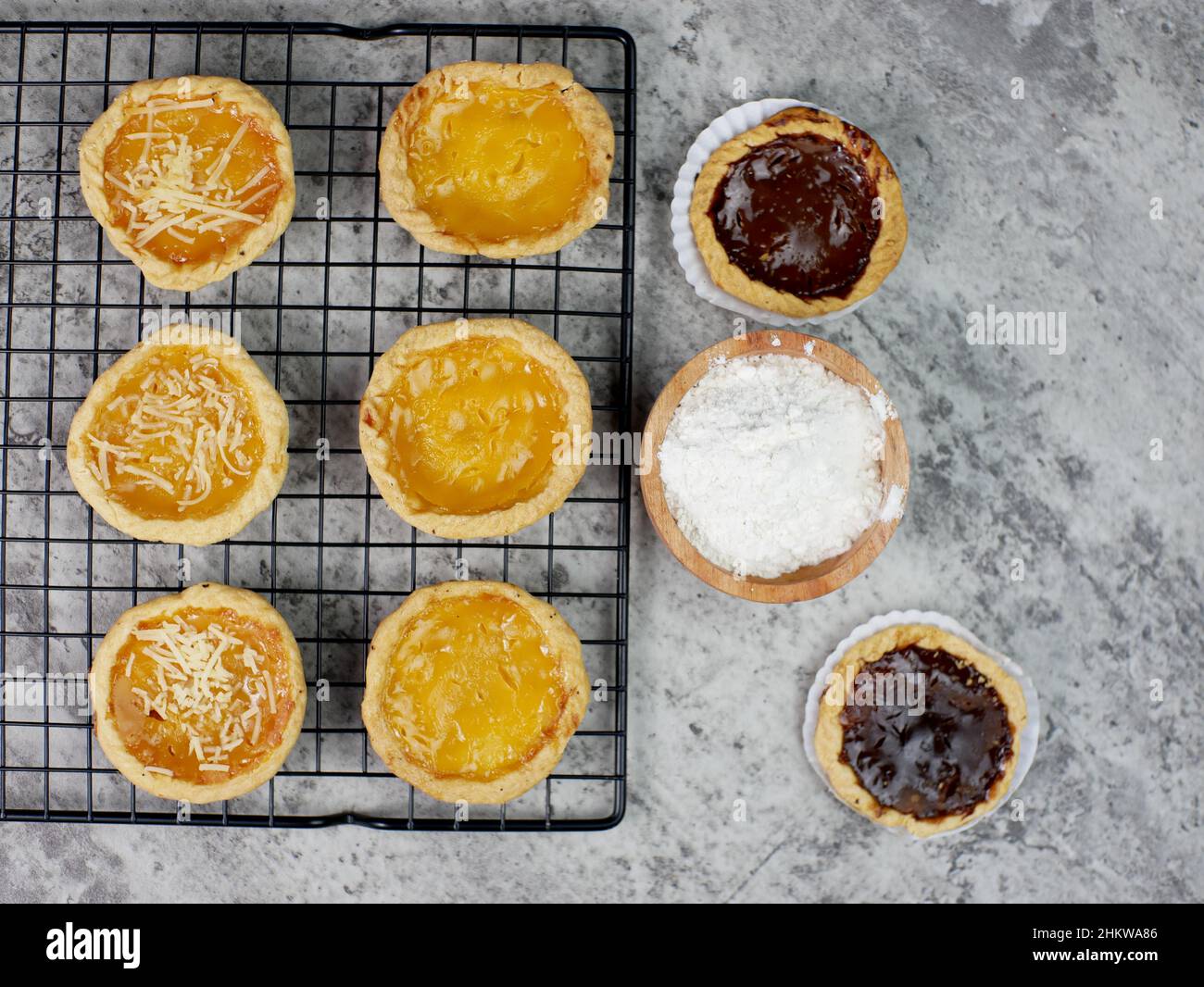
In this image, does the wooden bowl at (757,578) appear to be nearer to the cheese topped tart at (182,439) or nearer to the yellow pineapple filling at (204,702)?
the cheese topped tart at (182,439)

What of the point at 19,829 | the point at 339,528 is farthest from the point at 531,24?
the point at 19,829

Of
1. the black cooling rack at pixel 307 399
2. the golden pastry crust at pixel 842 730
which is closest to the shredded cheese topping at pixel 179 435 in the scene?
the black cooling rack at pixel 307 399

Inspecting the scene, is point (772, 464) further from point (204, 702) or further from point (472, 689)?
point (204, 702)

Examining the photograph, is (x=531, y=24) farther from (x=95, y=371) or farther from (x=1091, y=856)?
(x=1091, y=856)

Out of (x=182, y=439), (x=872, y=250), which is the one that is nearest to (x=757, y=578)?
(x=872, y=250)

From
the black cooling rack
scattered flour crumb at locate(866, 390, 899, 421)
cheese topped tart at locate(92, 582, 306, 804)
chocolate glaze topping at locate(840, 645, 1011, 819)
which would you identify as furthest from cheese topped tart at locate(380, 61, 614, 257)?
chocolate glaze topping at locate(840, 645, 1011, 819)

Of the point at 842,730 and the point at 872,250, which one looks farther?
the point at 842,730
